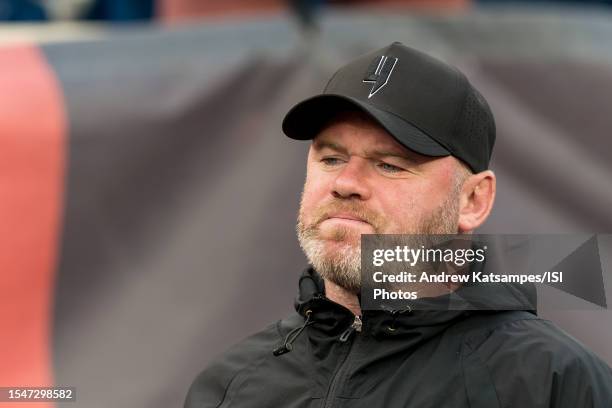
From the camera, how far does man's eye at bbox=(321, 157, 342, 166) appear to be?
4.74 feet

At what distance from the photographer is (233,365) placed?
1.53 metres

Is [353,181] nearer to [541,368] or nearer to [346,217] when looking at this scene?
[346,217]

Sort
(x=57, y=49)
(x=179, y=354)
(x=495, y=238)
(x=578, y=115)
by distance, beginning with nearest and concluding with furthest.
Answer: (x=495, y=238) < (x=179, y=354) < (x=578, y=115) < (x=57, y=49)

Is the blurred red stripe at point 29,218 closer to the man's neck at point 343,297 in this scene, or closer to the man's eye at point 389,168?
the man's neck at point 343,297

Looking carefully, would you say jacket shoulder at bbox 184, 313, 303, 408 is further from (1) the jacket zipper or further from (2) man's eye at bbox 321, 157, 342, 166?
(2) man's eye at bbox 321, 157, 342, 166

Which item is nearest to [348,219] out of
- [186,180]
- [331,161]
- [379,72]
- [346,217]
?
[346,217]

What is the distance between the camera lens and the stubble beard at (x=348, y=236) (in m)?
1.37

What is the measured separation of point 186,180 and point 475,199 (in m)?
0.73

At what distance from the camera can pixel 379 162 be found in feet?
4.63

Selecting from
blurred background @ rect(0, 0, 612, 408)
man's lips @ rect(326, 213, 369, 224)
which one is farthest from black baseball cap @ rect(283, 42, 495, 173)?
blurred background @ rect(0, 0, 612, 408)

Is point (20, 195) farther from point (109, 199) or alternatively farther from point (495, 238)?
Result: point (495, 238)

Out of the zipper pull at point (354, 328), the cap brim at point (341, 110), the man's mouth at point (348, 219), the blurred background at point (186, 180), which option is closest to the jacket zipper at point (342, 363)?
the zipper pull at point (354, 328)

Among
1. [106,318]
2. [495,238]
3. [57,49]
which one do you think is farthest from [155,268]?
[495,238]

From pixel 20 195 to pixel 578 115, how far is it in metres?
1.08
